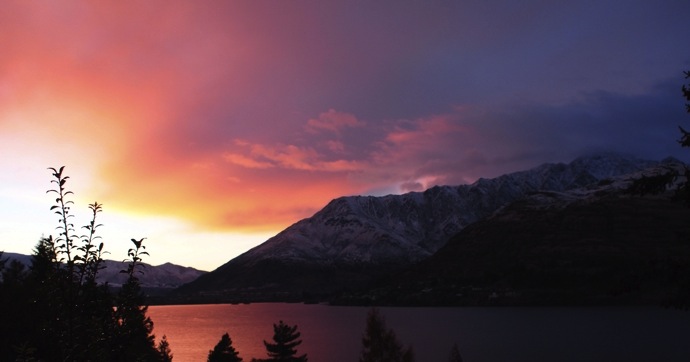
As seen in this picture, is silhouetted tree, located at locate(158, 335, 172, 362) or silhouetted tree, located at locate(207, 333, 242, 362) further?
silhouetted tree, located at locate(158, 335, 172, 362)

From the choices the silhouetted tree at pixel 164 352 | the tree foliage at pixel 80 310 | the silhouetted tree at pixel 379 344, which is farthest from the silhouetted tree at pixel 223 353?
the tree foliage at pixel 80 310

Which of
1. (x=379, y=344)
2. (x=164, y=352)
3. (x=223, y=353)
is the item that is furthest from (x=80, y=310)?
(x=164, y=352)

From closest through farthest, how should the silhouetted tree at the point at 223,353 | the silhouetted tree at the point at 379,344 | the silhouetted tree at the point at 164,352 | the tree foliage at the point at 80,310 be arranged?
the tree foliage at the point at 80,310 → the silhouetted tree at the point at 379,344 → the silhouetted tree at the point at 223,353 → the silhouetted tree at the point at 164,352

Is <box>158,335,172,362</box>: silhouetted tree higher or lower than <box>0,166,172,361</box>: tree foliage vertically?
lower

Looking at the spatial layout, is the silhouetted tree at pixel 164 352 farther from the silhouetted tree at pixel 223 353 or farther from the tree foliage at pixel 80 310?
the tree foliage at pixel 80 310

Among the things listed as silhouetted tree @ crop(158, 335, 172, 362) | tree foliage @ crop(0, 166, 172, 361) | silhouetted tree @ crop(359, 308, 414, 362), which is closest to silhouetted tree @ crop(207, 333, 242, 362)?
silhouetted tree @ crop(158, 335, 172, 362)

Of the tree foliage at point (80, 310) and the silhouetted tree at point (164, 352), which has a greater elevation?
the tree foliage at point (80, 310)

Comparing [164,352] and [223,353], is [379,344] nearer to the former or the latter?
[223,353]

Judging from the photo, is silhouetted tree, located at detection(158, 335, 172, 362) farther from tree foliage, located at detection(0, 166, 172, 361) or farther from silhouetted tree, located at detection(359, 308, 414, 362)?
tree foliage, located at detection(0, 166, 172, 361)

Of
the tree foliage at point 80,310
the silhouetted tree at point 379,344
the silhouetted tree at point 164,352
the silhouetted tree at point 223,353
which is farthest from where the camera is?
the silhouetted tree at point 164,352

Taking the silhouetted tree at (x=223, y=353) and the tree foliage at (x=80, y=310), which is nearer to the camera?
the tree foliage at (x=80, y=310)

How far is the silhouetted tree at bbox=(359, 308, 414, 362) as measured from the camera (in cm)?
5394

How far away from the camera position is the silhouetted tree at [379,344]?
53.9 m

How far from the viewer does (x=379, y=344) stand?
179 feet
